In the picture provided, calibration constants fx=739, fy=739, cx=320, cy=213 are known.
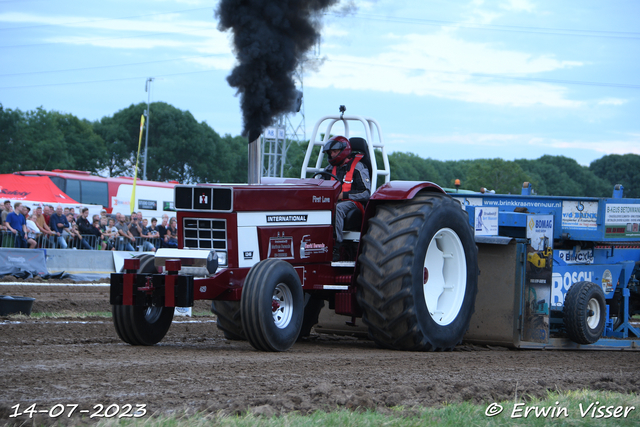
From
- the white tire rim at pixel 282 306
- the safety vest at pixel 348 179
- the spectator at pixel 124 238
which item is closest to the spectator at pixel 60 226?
the spectator at pixel 124 238

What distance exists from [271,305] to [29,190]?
23762 millimetres

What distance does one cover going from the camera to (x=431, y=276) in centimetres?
800

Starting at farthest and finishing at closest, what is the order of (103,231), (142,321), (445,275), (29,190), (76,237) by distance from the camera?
1. (29,190)
2. (103,231)
3. (76,237)
4. (445,275)
5. (142,321)

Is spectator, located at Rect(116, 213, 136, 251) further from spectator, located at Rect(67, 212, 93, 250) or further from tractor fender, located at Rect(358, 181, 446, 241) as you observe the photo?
Result: tractor fender, located at Rect(358, 181, 446, 241)

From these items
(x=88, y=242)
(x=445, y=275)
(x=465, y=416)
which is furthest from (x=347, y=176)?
(x=88, y=242)

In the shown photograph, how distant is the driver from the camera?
312 inches

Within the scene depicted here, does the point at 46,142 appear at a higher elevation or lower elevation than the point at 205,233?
higher

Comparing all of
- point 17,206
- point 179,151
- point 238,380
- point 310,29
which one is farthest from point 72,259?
point 179,151

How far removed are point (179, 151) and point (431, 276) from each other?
62037mm

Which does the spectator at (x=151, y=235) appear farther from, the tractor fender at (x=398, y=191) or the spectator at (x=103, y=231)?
the tractor fender at (x=398, y=191)

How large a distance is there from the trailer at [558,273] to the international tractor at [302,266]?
1.87ft

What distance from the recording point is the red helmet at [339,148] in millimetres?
8016

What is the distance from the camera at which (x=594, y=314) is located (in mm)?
9039

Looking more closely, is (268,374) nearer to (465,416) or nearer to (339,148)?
(465,416)
